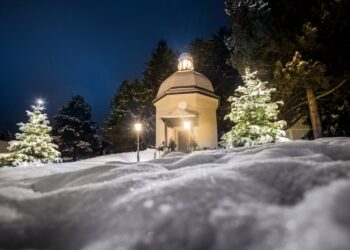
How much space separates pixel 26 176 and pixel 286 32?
44.1 feet

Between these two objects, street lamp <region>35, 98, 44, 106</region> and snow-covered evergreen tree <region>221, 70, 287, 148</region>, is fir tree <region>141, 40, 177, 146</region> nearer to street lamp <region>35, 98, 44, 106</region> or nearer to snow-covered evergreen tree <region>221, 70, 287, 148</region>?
street lamp <region>35, 98, 44, 106</region>

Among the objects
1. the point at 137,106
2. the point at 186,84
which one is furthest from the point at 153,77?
the point at 186,84

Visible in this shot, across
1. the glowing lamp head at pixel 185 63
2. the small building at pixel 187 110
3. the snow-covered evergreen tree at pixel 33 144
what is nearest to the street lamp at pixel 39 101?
the snow-covered evergreen tree at pixel 33 144

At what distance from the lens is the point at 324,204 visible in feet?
5.57

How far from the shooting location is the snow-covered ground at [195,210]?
157cm

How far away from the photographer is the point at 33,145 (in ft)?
53.9

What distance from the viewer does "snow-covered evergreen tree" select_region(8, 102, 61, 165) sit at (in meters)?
16.1

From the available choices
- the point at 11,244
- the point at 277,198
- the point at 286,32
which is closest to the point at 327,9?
the point at 286,32

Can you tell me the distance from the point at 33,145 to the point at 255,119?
42.3 ft

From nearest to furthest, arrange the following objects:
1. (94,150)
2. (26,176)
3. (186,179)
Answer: (186,179) < (26,176) < (94,150)

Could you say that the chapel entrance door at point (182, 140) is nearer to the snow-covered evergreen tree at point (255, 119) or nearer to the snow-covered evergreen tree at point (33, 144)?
the snow-covered evergreen tree at point (255, 119)

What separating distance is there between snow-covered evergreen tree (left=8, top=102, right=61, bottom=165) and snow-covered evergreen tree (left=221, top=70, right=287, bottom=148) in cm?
1113

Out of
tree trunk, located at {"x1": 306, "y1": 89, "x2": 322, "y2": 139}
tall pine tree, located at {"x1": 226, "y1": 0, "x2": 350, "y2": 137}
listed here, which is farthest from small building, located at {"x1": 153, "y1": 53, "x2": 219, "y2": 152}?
tree trunk, located at {"x1": 306, "y1": 89, "x2": 322, "y2": 139}

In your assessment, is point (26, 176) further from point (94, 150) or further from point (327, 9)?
point (94, 150)
